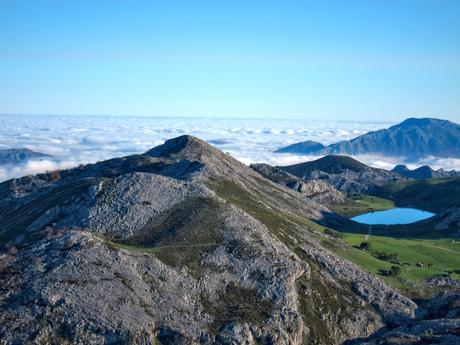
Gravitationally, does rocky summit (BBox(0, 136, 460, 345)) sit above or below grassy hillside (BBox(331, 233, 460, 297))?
above

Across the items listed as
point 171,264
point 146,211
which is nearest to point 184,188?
point 146,211

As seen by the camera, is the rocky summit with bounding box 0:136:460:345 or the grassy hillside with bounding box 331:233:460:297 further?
the grassy hillside with bounding box 331:233:460:297

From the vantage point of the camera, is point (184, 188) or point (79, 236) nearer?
point (79, 236)

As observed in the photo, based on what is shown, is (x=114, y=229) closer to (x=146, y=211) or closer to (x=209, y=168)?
(x=146, y=211)

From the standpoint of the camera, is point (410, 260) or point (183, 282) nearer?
point (183, 282)

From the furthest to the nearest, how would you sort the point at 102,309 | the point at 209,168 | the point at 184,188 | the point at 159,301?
the point at 209,168 → the point at 184,188 → the point at 159,301 → the point at 102,309

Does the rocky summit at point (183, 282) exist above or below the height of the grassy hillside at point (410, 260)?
above

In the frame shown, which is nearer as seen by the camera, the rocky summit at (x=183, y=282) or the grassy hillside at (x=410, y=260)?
the rocky summit at (x=183, y=282)

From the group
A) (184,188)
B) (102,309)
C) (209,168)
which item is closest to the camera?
(102,309)
